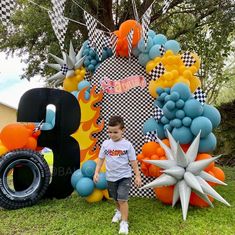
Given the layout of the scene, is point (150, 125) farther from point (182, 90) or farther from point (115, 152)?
point (115, 152)

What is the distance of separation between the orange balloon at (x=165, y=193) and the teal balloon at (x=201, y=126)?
77cm

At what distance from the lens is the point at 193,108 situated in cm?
466

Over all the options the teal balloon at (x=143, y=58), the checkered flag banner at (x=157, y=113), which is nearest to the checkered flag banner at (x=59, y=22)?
the teal balloon at (x=143, y=58)

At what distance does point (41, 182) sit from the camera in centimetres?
530

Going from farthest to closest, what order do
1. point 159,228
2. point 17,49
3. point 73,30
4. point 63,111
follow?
point 17,49 → point 73,30 → point 63,111 → point 159,228

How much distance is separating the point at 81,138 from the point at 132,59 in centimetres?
143

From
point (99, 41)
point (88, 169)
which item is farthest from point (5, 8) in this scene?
point (88, 169)

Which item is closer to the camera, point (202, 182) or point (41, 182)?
point (202, 182)

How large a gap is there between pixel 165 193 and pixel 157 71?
5.42ft

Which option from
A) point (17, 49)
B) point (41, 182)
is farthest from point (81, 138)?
point (17, 49)

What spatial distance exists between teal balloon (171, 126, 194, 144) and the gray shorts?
3.23 ft

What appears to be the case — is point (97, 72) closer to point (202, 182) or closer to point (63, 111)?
point (63, 111)

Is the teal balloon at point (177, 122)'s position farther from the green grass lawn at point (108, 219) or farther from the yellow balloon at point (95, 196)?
the yellow balloon at point (95, 196)

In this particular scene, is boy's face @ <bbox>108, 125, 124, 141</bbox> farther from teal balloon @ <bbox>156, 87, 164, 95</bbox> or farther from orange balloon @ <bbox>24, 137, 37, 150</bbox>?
orange balloon @ <bbox>24, 137, 37, 150</bbox>
